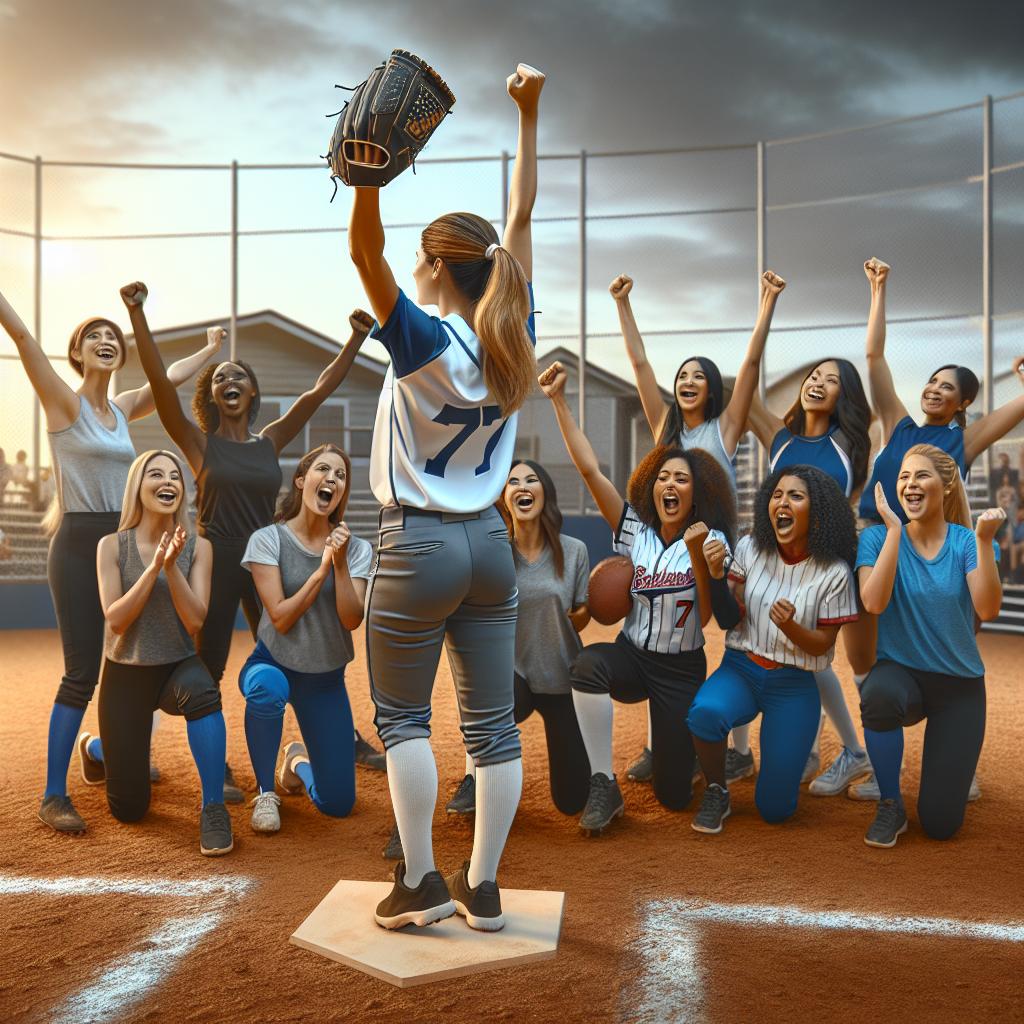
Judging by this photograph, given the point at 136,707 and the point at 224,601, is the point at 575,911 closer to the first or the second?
the point at 136,707

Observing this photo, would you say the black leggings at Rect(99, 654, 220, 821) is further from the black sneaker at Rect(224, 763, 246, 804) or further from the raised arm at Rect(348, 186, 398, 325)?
the raised arm at Rect(348, 186, 398, 325)

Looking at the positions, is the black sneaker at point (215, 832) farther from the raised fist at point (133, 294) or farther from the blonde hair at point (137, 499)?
the raised fist at point (133, 294)

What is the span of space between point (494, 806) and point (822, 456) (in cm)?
248

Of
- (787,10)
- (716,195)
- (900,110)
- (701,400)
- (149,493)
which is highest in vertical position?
(787,10)

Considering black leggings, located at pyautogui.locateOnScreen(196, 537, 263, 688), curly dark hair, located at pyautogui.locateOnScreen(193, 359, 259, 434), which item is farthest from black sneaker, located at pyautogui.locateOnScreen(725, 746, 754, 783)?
curly dark hair, located at pyautogui.locateOnScreen(193, 359, 259, 434)

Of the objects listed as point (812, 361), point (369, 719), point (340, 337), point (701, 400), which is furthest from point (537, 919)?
point (340, 337)

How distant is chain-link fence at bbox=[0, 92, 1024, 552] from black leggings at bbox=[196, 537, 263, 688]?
773 centimetres

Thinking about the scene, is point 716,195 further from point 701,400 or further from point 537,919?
point 537,919

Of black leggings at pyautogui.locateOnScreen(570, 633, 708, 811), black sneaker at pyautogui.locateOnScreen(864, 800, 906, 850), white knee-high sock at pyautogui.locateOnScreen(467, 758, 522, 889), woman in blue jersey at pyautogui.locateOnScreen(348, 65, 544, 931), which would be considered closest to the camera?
woman in blue jersey at pyautogui.locateOnScreen(348, 65, 544, 931)

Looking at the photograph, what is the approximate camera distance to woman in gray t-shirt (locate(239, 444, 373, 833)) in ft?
13.6

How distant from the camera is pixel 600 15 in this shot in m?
16.5

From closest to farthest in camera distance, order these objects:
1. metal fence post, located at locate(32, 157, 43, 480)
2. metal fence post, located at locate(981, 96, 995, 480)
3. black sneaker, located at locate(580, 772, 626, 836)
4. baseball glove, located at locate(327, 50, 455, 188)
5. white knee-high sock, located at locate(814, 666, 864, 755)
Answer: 1. baseball glove, located at locate(327, 50, 455, 188)
2. black sneaker, located at locate(580, 772, 626, 836)
3. white knee-high sock, located at locate(814, 666, 864, 755)
4. metal fence post, located at locate(981, 96, 995, 480)
5. metal fence post, located at locate(32, 157, 43, 480)

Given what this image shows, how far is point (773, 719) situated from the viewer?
4.08 metres

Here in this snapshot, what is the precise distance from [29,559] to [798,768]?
988 cm
